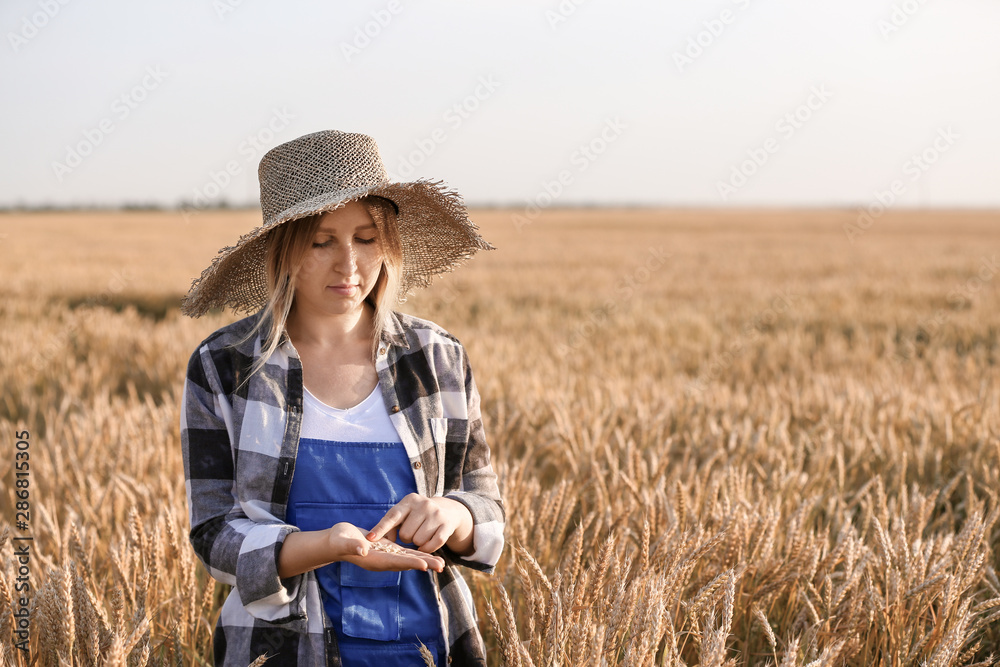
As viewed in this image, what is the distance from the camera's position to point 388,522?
114 centimetres

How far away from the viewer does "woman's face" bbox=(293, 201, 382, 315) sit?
1.34 metres

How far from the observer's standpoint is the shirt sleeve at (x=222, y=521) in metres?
1.19

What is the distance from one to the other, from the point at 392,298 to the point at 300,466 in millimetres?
364

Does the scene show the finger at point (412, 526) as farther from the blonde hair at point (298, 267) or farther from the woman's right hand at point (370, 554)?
the blonde hair at point (298, 267)

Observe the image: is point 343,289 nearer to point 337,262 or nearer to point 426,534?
point 337,262

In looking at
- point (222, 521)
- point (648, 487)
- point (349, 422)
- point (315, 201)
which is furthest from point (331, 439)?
point (648, 487)

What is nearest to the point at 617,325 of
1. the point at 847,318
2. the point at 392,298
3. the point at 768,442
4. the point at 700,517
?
the point at 847,318

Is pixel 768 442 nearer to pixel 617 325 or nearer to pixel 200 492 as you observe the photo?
pixel 200 492

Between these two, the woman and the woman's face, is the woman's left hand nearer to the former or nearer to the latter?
the woman

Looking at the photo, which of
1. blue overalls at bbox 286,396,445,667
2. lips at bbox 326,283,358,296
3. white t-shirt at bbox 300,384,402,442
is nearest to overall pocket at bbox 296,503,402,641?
blue overalls at bbox 286,396,445,667

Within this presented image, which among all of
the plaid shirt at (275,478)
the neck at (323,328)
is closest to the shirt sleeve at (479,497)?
the plaid shirt at (275,478)

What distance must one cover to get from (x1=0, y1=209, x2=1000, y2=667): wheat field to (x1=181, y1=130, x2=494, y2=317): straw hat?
1.72 ft

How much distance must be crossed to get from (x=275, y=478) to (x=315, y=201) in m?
0.48

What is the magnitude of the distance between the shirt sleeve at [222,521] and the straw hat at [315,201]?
20 cm
